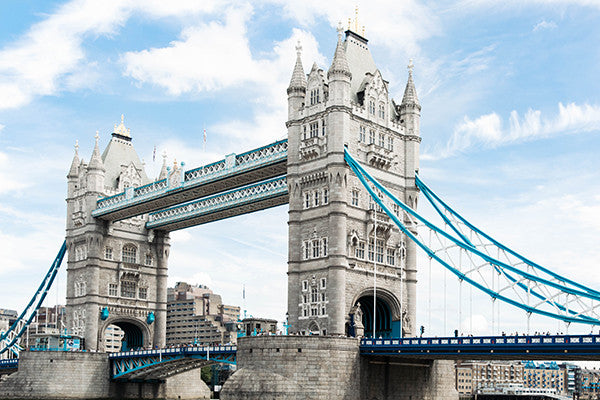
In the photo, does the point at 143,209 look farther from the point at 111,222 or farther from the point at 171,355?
the point at 171,355

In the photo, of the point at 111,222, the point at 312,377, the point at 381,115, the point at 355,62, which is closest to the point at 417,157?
the point at 381,115

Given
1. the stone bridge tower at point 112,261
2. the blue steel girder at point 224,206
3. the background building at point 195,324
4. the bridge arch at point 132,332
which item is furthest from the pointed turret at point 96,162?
the background building at point 195,324

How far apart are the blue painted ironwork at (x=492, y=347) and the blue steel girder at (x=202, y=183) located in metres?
20.4

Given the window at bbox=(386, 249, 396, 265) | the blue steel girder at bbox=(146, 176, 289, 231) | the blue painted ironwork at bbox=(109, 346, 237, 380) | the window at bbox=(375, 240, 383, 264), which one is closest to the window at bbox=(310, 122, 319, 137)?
the blue steel girder at bbox=(146, 176, 289, 231)

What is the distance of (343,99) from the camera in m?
66.4

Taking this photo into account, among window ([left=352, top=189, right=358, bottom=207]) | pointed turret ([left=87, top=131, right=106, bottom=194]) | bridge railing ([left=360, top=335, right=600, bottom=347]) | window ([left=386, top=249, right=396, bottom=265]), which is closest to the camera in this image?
bridge railing ([left=360, top=335, right=600, bottom=347])

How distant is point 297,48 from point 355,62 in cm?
520

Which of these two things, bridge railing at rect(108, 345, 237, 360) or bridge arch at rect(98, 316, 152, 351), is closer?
bridge railing at rect(108, 345, 237, 360)

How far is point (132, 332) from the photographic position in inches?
3893

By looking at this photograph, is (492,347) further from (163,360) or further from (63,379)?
(63,379)

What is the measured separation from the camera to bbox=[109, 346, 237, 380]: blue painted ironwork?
235ft

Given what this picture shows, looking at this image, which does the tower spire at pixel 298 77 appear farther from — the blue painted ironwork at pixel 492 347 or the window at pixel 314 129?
the blue painted ironwork at pixel 492 347

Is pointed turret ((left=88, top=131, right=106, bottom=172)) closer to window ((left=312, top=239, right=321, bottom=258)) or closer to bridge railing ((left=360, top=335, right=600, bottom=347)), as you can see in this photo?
window ((left=312, top=239, right=321, bottom=258))

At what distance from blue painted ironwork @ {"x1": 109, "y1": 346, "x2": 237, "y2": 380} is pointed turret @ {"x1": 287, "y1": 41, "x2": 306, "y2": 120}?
812 inches
